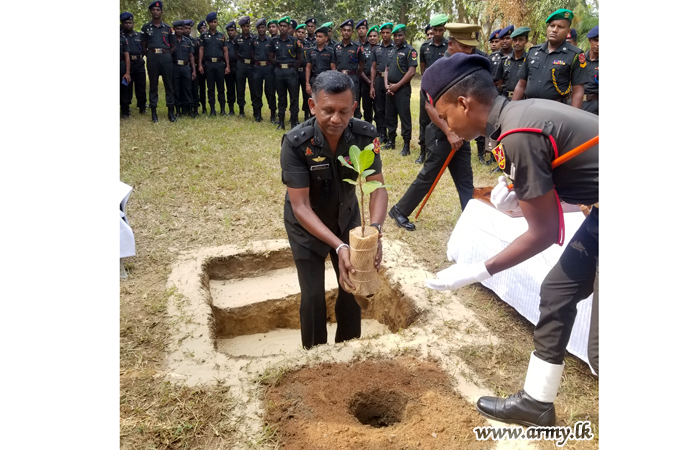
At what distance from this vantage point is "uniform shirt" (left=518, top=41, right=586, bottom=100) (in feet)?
19.6

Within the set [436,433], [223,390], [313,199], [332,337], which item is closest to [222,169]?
[332,337]

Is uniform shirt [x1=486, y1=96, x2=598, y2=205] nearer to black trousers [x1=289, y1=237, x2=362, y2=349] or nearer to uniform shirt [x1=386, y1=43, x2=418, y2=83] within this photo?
black trousers [x1=289, y1=237, x2=362, y2=349]

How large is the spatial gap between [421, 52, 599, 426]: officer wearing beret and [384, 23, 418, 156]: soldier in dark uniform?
6316 millimetres

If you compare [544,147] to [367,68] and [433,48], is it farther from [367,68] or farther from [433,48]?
[367,68]

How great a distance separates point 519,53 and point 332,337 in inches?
208

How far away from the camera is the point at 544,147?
1904 mm

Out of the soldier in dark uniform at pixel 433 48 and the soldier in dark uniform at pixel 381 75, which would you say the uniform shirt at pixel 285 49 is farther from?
the soldier in dark uniform at pixel 433 48

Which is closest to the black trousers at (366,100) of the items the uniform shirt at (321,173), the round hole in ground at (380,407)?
the uniform shirt at (321,173)

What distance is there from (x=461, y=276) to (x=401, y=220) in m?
2.77

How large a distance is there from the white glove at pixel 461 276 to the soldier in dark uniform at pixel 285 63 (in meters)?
8.60

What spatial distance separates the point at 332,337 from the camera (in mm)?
4164

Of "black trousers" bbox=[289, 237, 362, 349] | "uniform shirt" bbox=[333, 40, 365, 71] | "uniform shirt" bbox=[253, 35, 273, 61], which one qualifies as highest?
"uniform shirt" bbox=[253, 35, 273, 61]

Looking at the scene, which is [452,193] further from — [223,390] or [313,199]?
[223,390]

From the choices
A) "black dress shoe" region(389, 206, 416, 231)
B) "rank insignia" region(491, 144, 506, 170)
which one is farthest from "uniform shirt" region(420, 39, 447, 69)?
"rank insignia" region(491, 144, 506, 170)
